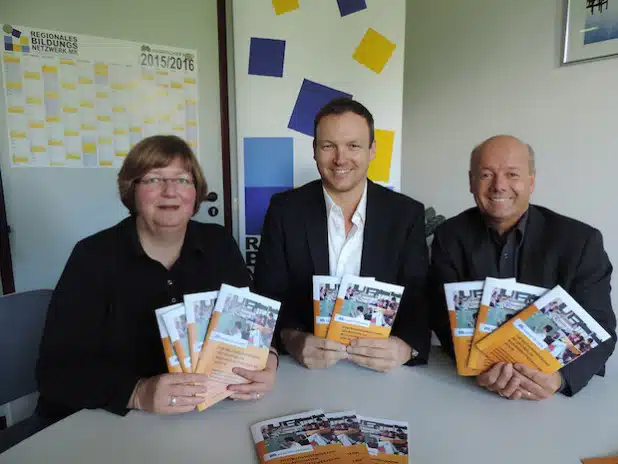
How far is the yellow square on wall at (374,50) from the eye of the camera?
259cm

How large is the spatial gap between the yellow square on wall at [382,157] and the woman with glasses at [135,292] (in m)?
1.42

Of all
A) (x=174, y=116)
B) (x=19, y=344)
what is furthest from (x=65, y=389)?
(x=174, y=116)

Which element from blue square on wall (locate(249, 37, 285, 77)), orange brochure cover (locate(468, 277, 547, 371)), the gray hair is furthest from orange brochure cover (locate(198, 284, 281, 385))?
blue square on wall (locate(249, 37, 285, 77))

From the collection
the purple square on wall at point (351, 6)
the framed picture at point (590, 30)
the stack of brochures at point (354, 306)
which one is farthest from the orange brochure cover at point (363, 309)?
the purple square on wall at point (351, 6)

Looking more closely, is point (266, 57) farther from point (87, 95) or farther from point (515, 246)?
point (515, 246)

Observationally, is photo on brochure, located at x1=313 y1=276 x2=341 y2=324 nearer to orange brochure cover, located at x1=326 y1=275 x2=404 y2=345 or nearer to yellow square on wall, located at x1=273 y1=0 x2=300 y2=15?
orange brochure cover, located at x1=326 y1=275 x2=404 y2=345

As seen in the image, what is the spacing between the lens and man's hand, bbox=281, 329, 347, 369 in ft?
4.34

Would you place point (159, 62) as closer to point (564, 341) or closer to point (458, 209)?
point (458, 209)

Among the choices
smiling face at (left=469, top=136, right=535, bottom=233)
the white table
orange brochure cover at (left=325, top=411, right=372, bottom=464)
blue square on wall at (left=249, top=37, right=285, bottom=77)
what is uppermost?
blue square on wall at (left=249, top=37, right=285, bottom=77)

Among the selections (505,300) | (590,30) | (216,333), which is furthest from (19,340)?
Answer: (590,30)

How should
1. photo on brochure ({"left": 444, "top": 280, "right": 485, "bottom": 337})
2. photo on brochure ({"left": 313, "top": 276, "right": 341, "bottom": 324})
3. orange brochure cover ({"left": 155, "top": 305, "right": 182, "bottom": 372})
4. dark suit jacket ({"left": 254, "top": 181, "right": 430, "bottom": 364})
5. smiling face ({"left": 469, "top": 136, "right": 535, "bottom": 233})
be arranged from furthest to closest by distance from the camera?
dark suit jacket ({"left": 254, "top": 181, "right": 430, "bottom": 364}) < smiling face ({"left": 469, "top": 136, "right": 535, "bottom": 233}) < photo on brochure ({"left": 313, "top": 276, "right": 341, "bottom": 324}) < photo on brochure ({"left": 444, "top": 280, "right": 485, "bottom": 337}) < orange brochure cover ({"left": 155, "top": 305, "right": 182, "bottom": 372})

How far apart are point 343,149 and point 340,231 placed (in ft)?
1.10

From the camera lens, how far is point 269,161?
2705mm

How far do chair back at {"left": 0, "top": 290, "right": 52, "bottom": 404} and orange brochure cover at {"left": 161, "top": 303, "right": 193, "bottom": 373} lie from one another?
746 mm
